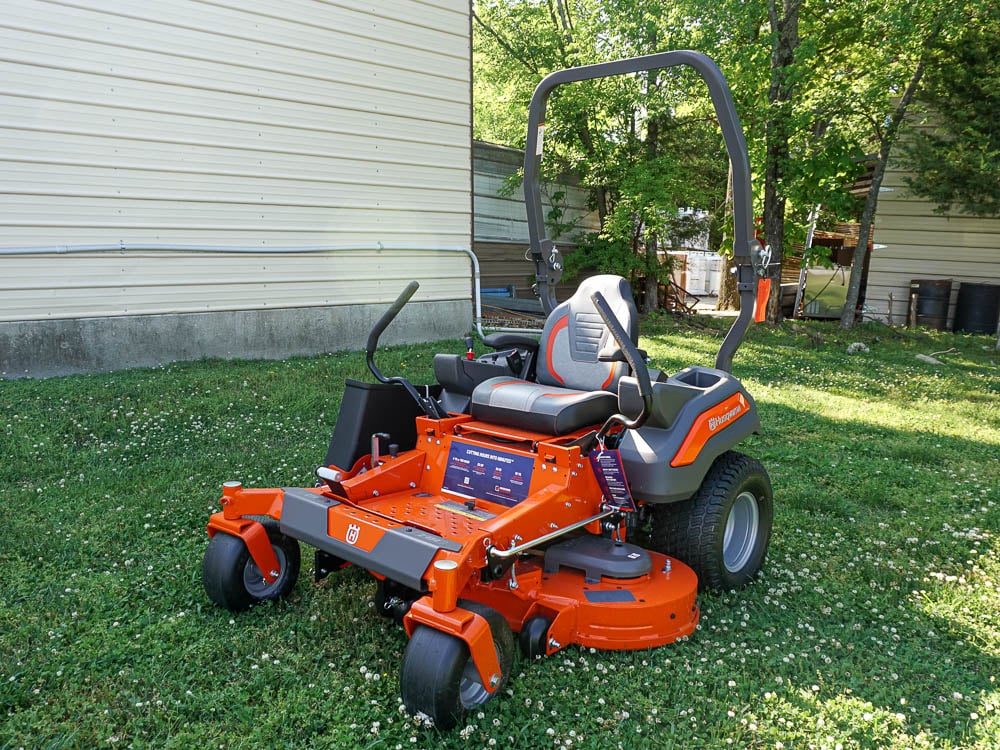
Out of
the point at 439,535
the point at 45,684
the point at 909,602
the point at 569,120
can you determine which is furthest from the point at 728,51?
the point at 45,684

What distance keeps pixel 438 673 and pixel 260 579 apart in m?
1.30

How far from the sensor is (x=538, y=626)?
301 centimetres

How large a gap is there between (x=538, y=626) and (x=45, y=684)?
1.82m

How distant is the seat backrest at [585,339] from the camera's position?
13.0ft

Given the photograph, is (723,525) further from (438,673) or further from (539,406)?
(438,673)

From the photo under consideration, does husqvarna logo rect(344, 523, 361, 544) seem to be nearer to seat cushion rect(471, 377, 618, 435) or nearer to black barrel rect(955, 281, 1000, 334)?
seat cushion rect(471, 377, 618, 435)

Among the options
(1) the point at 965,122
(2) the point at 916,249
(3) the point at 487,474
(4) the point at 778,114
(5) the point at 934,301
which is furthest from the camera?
(2) the point at 916,249

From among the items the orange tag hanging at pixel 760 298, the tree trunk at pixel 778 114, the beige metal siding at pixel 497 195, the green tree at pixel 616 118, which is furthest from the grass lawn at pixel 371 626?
the beige metal siding at pixel 497 195

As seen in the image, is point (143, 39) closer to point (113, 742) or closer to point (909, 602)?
point (113, 742)

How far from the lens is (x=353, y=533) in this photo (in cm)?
305

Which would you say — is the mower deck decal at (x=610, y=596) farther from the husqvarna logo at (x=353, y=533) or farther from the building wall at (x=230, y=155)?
the building wall at (x=230, y=155)

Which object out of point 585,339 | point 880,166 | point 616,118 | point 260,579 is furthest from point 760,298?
point 616,118

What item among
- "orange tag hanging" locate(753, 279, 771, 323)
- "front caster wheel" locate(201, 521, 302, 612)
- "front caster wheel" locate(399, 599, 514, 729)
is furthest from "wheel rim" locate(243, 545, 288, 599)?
"orange tag hanging" locate(753, 279, 771, 323)

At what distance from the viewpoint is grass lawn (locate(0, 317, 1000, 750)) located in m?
2.70
